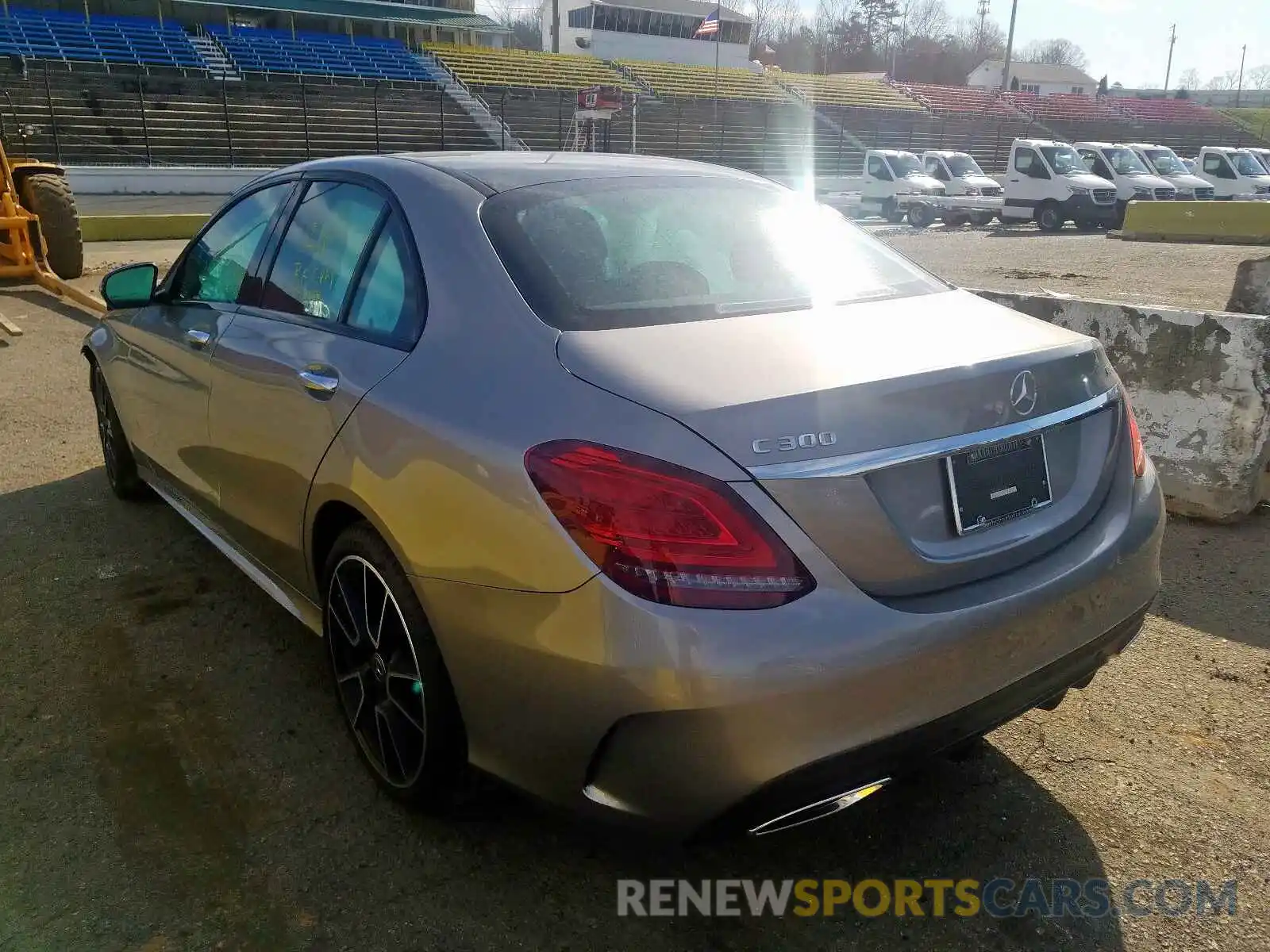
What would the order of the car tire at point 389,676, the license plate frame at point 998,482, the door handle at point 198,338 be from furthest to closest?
the door handle at point 198,338 < the car tire at point 389,676 < the license plate frame at point 998,482

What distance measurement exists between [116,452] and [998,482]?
4035 millimetres

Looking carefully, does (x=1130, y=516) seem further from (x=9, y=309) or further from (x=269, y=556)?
(x=9, y=309)

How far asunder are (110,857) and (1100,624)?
2.34m

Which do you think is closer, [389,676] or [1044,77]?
[389,676]

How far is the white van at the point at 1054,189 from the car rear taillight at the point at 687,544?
81.0 feet

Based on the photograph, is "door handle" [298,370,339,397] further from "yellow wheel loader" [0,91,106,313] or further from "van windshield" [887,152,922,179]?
"van windshield" [887,152,922,179]

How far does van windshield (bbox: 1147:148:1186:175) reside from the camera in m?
26.2

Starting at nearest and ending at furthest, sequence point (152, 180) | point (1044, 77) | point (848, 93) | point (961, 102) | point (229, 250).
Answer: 1. point (229, 250)
2. point (152, 180)
3. point (848, 93)
4. point (961, 102)
5. point (1044, 77)

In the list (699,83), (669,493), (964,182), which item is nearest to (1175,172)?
(964,182)

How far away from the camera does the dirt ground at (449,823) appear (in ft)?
7.08

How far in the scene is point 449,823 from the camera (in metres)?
2.50

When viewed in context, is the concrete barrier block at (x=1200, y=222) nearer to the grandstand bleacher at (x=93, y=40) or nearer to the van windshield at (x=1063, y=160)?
the van windshield at (x=1063, y=160)

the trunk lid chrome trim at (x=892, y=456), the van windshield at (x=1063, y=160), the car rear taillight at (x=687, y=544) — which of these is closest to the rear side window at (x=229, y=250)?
the car rear taillight at (x=687, y=544)

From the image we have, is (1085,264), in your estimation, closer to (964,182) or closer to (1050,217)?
(1050,217)
